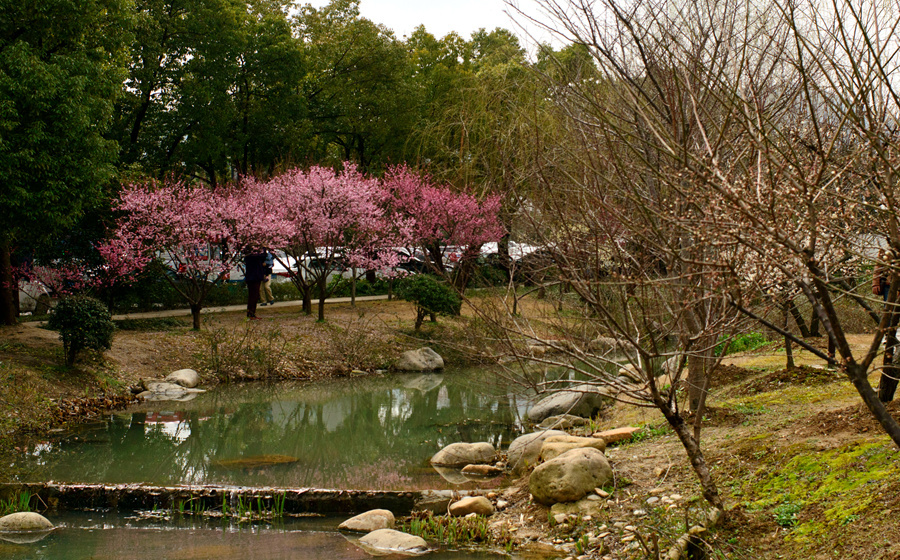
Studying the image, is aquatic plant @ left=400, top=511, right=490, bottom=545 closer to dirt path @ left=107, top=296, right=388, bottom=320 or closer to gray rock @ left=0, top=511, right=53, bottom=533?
gray rock @ left=0, top=511, right=53, bottom=533

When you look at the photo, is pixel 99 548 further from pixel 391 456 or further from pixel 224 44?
pixel 224 44

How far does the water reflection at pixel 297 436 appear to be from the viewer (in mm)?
9148

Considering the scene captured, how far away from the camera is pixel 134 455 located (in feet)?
33.4

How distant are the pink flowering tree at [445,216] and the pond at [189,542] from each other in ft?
49.0

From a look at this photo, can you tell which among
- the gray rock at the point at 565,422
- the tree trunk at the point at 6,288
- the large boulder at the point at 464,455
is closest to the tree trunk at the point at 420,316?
the gray rock at the point at 565,422

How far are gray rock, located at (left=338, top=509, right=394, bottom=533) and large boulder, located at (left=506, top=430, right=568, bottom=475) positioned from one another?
1794mm

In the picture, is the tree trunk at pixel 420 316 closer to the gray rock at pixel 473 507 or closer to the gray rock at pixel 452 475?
the gray rock at pixel 452 475

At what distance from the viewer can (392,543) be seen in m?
6.52

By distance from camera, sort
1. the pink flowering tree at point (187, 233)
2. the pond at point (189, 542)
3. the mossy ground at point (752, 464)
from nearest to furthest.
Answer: the mossy ground at point (752, 464) → the pond at point (189, 542) → the pink flowering tree at point (187, 233)

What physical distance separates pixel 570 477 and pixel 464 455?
2894 mm

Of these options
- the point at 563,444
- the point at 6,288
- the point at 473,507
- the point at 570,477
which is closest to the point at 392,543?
the point at 473,507

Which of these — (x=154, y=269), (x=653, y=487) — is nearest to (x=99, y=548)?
(x=653, y=487)

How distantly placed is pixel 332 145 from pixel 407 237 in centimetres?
1255

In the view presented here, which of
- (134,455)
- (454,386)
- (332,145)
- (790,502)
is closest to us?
(790,502)
